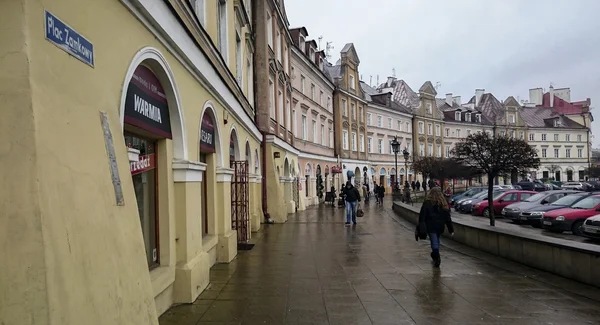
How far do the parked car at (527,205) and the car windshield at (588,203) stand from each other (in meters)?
2.34

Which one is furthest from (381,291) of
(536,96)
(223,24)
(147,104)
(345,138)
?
(536,96)

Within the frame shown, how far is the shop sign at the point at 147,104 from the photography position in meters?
4.88

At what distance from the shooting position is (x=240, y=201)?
38.2 feet

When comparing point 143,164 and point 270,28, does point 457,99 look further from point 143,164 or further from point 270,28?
point 143,164

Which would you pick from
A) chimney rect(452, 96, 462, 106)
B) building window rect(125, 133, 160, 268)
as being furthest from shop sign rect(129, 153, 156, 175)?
chimney rect(452, 96, 462, 106)

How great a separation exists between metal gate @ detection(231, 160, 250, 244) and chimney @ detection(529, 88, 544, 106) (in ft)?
308

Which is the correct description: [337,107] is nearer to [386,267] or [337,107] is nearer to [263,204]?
[263,204]

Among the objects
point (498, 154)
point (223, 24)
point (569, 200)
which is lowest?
point (569, 200)

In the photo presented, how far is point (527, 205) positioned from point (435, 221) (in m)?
13.4

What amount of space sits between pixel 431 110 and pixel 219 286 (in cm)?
6414

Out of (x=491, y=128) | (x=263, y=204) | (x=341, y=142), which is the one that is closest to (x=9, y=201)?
(x=263, y=204)

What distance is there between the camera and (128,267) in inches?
144

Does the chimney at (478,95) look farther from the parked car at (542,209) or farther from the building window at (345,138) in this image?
the parked car at (542,209)

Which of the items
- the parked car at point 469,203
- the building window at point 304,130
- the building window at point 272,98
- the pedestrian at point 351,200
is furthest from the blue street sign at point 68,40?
the building window at point 304,130
